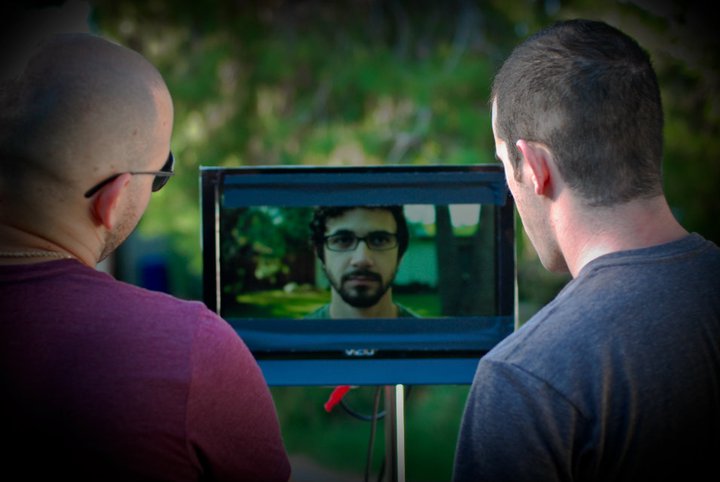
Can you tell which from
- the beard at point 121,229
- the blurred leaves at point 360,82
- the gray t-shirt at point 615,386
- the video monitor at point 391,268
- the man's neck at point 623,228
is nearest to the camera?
the gray t-shirt at point 615,386

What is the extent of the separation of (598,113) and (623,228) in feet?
0.55

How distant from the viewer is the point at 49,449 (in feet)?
3.58

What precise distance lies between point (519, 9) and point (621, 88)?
417cm

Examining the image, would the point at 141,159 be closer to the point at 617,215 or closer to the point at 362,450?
the point at 617,215

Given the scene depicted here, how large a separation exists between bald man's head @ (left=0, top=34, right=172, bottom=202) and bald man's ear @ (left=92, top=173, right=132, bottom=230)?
2 cm

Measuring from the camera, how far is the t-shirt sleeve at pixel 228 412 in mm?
1146

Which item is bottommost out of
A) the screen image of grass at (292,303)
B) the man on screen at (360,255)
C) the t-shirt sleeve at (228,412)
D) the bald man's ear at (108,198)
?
the t-shirt sleeve at (228,412)

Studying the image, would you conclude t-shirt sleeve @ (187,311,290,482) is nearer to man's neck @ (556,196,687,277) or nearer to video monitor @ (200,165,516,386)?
man's neck @ (556,196,687,277)

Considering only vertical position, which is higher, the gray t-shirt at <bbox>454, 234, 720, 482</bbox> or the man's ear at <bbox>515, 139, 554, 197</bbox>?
the man's ear at <bbox>515, 139, 554, 197</bbox>

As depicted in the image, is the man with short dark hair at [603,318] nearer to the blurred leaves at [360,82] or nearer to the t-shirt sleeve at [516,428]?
the t-shirt sleeve at [516,428]

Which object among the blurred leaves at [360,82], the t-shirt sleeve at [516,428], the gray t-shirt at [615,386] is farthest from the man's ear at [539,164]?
the blurred leaves at [360,82]

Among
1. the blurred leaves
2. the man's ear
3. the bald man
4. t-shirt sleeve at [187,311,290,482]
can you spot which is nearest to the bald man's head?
the bald man

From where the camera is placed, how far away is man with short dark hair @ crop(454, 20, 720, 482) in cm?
105

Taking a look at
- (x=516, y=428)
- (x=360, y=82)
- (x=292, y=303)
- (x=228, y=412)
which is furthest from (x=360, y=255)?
(x=360, y=82)
